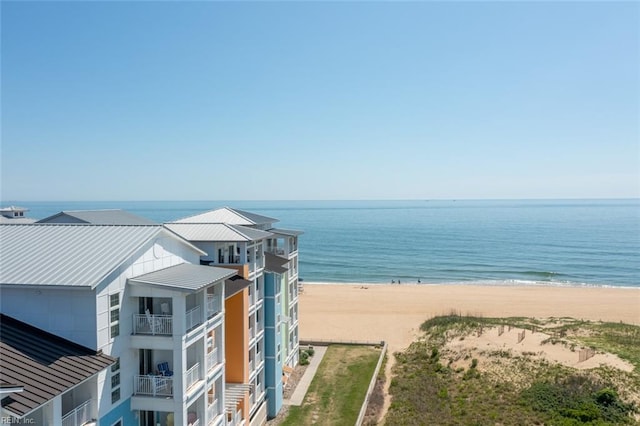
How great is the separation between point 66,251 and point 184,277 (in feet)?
13.2

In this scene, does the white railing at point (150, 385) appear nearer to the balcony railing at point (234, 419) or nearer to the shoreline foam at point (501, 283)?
the balcony railing at point (234, 419)

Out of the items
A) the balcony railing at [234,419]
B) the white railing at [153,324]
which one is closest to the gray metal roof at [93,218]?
the white railing at [153,324]

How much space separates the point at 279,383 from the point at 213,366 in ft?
37.3

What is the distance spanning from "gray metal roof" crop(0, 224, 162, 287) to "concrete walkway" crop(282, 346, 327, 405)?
57.9 feet

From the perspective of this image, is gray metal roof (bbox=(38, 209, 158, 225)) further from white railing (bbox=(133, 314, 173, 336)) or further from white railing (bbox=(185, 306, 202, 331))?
white railing (bbox=(133, 314, 173, 336))

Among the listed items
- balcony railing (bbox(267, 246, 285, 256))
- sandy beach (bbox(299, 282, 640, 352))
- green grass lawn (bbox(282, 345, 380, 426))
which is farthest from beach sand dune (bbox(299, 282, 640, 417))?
balcony railing (bbox(267, 246, 285, 256))

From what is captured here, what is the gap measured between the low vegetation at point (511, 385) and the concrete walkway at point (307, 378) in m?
5.96

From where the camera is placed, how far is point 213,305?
19781 mm

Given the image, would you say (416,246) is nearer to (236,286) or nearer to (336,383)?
(336,383)

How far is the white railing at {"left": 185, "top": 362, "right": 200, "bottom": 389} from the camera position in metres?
17.4

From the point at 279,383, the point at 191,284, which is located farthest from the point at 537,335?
the point at 191,284

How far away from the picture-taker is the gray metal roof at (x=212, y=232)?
24.1 meters

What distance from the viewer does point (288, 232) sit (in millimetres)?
34250

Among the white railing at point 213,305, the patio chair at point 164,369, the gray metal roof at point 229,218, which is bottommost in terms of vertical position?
the patio chair at point 164,369
